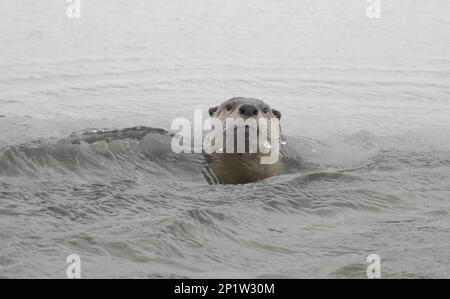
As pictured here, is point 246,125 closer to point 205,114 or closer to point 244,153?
point 244,153

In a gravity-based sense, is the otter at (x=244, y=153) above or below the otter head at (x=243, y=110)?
below

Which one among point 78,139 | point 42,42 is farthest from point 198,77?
point 78,139

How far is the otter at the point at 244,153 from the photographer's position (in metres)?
5.98

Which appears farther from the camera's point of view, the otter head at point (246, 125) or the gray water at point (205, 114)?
the otter head at point (246, 125)

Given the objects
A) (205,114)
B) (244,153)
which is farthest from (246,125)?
(205,114)

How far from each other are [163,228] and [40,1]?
8.80 meters

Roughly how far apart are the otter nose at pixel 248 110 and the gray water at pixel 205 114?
531 mm

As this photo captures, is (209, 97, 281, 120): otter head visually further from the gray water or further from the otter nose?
the gray water

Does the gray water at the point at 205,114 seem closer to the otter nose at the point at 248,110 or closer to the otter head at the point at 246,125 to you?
the otter head at the point at 246,125

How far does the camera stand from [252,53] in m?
10.9

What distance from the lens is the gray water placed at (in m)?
4.45

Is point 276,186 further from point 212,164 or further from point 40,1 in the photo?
point 40,1

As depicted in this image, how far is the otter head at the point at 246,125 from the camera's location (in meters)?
5.96

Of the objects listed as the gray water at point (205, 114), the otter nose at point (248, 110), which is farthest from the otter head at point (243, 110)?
the gray water at point (205, 114)
